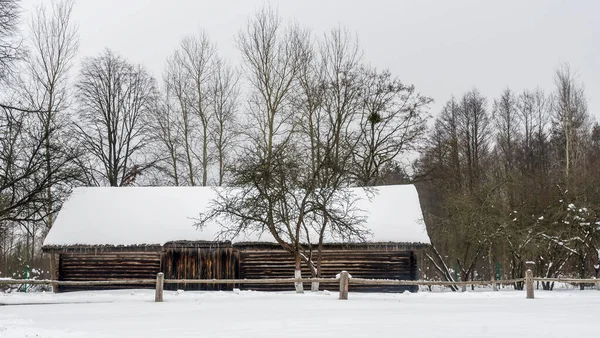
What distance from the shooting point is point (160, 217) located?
27.6 m

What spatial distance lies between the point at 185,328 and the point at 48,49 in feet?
91.9

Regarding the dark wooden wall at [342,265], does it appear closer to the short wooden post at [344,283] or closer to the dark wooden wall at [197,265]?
the dark wooden wall at [197,265]

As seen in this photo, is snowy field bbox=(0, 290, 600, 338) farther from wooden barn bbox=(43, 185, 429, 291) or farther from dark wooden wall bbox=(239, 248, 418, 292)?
dark wooden wall bbox=(239, 248, 418, 292)

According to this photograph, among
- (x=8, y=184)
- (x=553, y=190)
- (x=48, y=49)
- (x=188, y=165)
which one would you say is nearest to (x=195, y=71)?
(x=188, y=165)

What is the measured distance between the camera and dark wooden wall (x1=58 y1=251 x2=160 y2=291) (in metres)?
26.5

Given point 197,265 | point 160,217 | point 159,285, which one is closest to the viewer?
point 159,285

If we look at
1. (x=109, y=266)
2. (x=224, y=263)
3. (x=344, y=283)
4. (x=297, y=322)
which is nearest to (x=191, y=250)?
(x=224, y=263)

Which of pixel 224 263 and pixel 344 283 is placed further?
pixel 224 263

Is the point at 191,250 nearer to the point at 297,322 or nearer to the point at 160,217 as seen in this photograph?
the point at 160,217

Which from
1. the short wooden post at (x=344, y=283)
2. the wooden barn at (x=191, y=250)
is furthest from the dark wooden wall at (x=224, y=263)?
the short wooden post at (x=344, y=283)

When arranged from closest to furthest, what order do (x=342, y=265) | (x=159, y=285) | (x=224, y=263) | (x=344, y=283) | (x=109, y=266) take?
(x=344, y=283) < (x=159, y=285) < (x=224, y=263) < (x=109, y=266) < (x=342, y=265)

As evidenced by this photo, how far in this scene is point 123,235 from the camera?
85.8 ft

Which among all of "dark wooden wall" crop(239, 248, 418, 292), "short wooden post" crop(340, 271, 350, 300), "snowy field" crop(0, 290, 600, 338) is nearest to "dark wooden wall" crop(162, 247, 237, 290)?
"dark wooden wall" crop(239, 248, 418, 292)

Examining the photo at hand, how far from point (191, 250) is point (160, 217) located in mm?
2614
